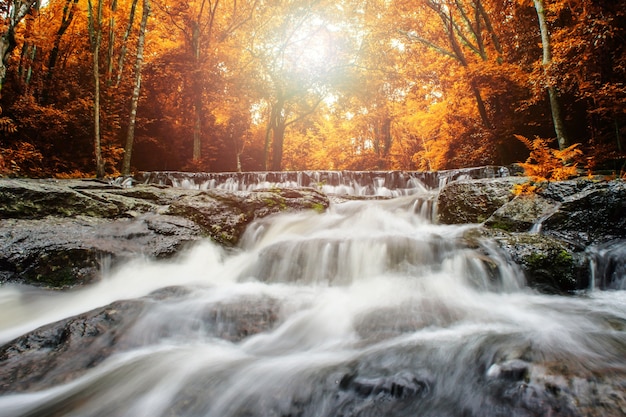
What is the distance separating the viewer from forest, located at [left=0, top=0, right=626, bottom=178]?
30.2ft

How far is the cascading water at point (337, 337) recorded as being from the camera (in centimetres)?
188

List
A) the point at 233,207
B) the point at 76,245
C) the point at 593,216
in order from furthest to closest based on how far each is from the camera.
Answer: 1. the point at 233,207
2. the point at 593,216
3. the point at 76,245

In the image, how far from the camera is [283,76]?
1777cm

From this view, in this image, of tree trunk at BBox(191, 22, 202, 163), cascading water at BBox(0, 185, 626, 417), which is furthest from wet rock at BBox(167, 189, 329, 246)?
tree trunk at BBox(191, 22, 202, 163)

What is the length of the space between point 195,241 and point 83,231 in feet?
5.07

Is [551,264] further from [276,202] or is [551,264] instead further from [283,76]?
[283,76]

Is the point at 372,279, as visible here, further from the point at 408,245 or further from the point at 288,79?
the point at 288,79

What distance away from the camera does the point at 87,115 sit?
1227cm

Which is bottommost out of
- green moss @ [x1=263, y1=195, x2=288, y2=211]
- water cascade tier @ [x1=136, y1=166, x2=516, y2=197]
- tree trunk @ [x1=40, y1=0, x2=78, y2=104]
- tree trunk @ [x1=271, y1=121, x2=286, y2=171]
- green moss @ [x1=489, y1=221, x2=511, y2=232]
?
green moss @ [x1=489, y1=221, x2=511, y2=232]

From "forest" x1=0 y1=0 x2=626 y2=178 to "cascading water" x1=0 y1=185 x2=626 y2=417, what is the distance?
Answer: 6.75 m


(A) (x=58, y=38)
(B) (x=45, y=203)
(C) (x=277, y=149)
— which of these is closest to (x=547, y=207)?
(B) (x=45, y=203)

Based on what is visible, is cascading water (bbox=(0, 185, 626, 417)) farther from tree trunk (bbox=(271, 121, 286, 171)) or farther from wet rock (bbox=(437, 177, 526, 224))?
tree trunk (bbox=(271, 121, 286, 171))

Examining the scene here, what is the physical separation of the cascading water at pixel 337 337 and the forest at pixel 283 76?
675 cm

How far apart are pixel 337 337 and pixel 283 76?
17188mm
